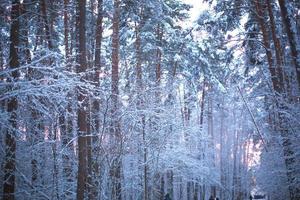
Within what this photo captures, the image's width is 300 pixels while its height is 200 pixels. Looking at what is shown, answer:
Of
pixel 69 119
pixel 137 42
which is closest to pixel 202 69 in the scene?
pixel 137 42

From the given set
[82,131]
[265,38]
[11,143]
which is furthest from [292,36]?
[11,143]

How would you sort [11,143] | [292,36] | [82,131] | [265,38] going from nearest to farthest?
[11,143]
[82,131]
[292,36]
[265,38]

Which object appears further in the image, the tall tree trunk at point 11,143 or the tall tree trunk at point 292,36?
the tall tree trunk at point 292,36

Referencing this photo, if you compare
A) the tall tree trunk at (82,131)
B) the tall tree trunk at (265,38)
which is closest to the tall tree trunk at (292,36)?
the tall tree trunk at (265,38)

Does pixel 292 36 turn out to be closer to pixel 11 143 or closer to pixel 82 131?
pixel 82 131

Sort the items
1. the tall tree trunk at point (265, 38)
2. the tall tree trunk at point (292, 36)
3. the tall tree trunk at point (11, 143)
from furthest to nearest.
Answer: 1. the tall tree trunk at point (265, 38)
2. the tall tree trunk at point (292, 36)
3. the tall tree trunk at point (11, 143)

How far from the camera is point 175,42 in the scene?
73.1ft

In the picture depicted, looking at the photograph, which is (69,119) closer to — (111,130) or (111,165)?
(111,130)

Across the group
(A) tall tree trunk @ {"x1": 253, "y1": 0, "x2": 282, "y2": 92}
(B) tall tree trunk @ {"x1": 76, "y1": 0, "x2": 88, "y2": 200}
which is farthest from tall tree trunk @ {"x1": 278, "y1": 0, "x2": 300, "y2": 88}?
(B) tall tree trunk @ {"x1": 76, "y1": 0, "x2": 88, "y2": 200}

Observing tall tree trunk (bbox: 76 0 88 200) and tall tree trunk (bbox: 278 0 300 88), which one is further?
tall tree trunk (bbox: 278 0 300 88)

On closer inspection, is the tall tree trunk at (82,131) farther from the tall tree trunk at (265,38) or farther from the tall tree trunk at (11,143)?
the tall tree trunk at (265,38)

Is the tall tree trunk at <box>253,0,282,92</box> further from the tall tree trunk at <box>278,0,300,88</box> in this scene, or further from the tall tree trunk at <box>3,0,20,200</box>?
the tall tree trunk at <box>3,0,20,200</box>

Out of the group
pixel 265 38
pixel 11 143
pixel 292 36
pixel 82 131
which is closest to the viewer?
pixel 11 143

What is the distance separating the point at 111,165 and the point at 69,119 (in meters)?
4.20
